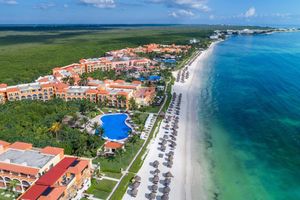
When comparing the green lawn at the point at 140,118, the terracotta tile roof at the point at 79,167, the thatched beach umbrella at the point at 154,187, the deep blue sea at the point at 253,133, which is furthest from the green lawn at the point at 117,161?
the deep blue sea at the point at 253,133

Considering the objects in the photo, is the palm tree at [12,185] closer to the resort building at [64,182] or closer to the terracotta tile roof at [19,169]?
the terracotta tile roof at [19,169]

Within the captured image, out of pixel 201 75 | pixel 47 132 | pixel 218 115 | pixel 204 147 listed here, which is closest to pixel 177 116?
pixel 218 115

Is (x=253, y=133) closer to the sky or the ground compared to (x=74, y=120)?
closer to the ground

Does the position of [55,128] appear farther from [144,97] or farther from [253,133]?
[253,133]

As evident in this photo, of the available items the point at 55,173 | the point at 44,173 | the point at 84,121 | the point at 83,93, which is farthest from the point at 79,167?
the point at 83,93

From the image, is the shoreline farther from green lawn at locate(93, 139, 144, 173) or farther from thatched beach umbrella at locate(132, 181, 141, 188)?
green lawn at locate(93, 139, 144, 173)
